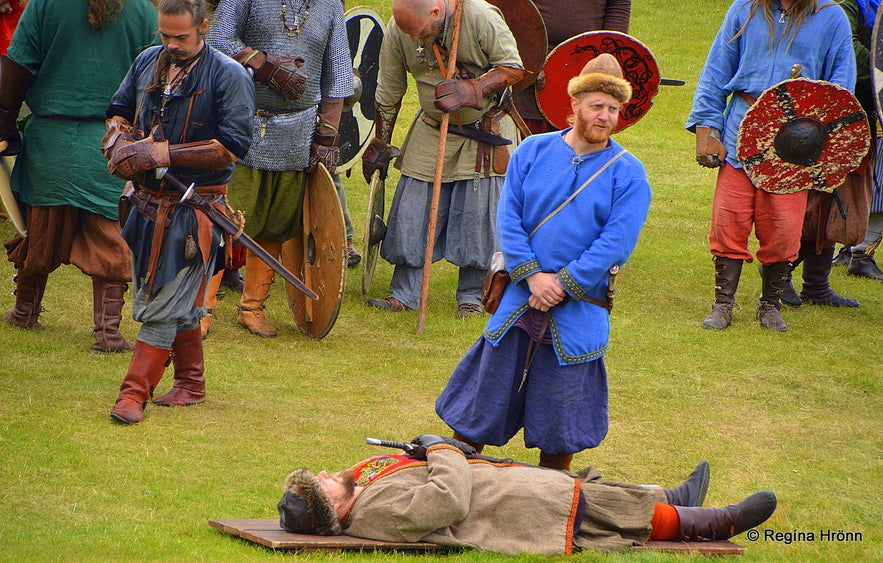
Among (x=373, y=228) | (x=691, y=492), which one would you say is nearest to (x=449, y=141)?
(x=373, y=228)

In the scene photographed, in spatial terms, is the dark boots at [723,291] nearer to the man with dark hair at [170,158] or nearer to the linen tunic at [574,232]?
the linen tunic at [574,232]

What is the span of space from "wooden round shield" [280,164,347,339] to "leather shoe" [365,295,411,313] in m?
0.66

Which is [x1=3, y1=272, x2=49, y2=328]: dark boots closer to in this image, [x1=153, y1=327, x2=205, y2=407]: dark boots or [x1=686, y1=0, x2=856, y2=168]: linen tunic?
[x1=153, y1=327, x2=205, y2=407]: dark boots

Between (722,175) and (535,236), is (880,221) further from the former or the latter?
(535,236)

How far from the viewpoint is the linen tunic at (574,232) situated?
4.32 m

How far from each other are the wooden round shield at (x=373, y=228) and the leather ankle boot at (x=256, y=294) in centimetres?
75

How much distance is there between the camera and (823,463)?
16.9 feet

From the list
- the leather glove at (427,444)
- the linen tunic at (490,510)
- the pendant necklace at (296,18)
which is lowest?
the linen tunic at (490,510)

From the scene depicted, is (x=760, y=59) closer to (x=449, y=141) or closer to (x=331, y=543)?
(x=449, y=141)

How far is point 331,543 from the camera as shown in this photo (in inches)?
150

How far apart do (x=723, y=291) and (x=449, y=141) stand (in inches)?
70.7

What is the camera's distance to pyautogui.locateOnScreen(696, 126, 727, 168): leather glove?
275 inches

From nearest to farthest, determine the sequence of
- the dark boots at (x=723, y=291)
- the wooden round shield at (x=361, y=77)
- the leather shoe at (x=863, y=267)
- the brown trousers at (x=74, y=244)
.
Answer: the brown trousers at (x=74, y=244), the dark boots at (x=723, y=291), the wooden round shield at (x=361, y=77), the leather shoe at (x=863, y=267)

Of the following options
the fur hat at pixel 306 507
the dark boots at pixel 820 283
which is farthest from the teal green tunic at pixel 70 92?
the dark boots at pixel 820 283
